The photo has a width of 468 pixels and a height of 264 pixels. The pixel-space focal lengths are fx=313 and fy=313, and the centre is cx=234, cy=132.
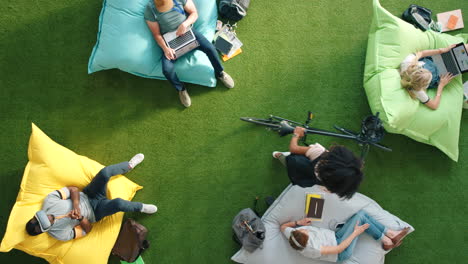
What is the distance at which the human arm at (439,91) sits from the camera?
2.88 m

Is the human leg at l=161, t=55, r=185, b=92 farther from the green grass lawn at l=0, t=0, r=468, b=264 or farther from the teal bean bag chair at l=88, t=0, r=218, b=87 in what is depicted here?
the green grass lawn at l=0, t=0, r=468, b=264

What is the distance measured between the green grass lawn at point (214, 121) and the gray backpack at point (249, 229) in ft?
0.76

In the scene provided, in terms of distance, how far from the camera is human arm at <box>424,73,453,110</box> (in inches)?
113

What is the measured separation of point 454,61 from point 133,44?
298cm

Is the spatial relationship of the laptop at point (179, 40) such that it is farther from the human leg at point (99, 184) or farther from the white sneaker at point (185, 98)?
the human leg at point (99, 184)

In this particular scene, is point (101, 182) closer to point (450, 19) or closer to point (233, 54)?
point (233, 54)

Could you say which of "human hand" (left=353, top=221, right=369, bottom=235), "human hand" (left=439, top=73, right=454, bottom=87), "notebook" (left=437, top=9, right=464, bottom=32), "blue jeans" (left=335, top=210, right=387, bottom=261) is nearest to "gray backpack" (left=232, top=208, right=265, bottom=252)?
"blue jeans" (left=335, top=210, right=387, bottom=261)

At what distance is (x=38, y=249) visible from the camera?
2459 mm

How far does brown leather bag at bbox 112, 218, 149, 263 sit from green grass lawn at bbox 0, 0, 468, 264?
12cm

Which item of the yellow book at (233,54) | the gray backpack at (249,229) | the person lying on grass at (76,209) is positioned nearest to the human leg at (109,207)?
the person lying on grass at (76,209)

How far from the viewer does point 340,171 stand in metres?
2.07

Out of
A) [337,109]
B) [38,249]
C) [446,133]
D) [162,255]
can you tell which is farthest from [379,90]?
[38,249]

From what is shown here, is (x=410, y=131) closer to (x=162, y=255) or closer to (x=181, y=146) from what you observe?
(x=181, y=146)

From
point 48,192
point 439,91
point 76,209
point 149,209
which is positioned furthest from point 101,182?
point 439,91
